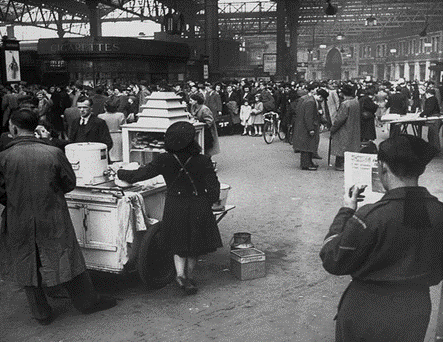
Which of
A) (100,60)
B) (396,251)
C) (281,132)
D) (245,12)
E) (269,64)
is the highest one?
(245,12)

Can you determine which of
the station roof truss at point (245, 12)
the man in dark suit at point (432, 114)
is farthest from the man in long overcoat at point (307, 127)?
the station roof truss at point (245, 12)

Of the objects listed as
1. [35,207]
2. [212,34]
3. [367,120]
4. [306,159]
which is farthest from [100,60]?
[35,207]

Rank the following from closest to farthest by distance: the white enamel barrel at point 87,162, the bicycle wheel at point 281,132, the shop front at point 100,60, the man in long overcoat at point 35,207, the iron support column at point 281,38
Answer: the man in long overcoat at point 35,207, the white enamel barrel at point 87,162, the bicycle wheel at point 281,132, the shop front at point 100,60, the iron support column at point 281,38

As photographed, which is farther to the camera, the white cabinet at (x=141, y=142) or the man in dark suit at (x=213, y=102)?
the man in dark suit at (x=213, y=102)

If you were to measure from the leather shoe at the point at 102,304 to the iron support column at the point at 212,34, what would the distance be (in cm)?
2224

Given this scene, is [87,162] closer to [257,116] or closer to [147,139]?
[147,139]

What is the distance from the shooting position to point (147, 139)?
7.39 m

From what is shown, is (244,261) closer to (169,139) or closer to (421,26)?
(169,139)

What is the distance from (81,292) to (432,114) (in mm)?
12636

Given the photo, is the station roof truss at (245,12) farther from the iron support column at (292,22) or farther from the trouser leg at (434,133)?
the trouser leg at (434,133)

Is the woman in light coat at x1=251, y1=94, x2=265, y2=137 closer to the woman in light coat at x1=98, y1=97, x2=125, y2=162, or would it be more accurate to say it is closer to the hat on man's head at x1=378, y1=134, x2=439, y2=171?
the woman in light coat at x1=98, y1=97, x2=125, y2=162

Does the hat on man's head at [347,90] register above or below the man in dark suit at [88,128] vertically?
above

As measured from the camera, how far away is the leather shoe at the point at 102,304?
5.06 meters

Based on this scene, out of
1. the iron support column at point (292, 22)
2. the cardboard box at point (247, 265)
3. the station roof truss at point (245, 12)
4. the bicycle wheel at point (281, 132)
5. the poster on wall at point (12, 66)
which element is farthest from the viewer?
the station roof truss at point (245, 12)
